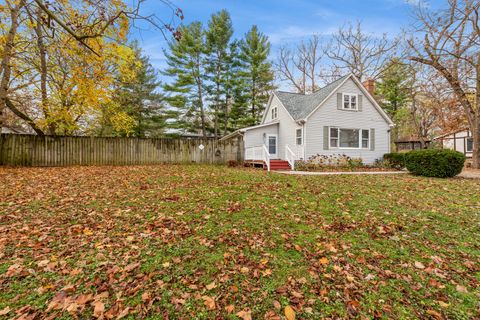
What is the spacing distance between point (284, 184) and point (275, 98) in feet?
41.7

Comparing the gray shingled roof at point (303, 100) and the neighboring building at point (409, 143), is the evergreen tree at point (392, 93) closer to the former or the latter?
the neighboring building at point (409, 143)

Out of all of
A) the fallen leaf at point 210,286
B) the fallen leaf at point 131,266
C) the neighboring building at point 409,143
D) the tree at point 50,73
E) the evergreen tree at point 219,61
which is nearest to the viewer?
the fallen leaf at point 210,286

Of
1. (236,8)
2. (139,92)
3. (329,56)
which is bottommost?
(236,8)

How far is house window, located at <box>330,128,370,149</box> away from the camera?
50.5 feet

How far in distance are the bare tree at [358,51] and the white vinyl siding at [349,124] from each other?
10.0 meters

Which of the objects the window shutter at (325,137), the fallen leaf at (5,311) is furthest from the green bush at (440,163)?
the fallen leaf at (5,311)

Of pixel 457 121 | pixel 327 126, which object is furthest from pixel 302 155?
pixel 457 121

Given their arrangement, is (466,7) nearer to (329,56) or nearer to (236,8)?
(329,56)

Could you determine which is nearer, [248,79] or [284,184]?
[284,184]

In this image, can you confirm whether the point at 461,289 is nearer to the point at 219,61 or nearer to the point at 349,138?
the point at 349,138

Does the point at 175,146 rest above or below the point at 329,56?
below

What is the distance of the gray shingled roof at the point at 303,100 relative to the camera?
15.4 m

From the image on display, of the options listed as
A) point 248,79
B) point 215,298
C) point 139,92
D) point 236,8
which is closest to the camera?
point 215,298

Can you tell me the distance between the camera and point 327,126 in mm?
15156
